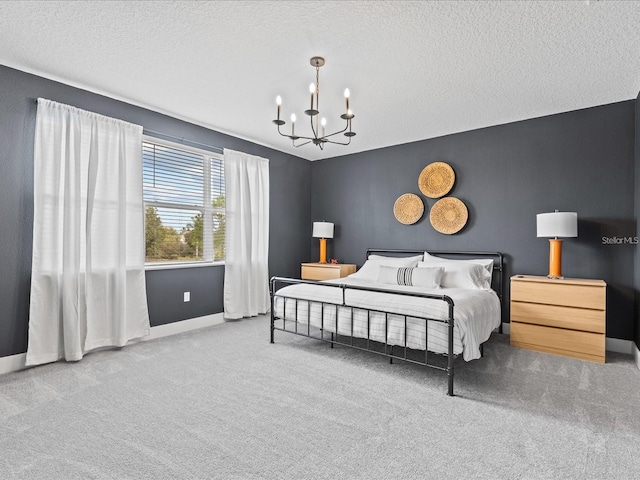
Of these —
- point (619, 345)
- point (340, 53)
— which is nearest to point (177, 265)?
point (340, 53)

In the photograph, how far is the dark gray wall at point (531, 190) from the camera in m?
3.59

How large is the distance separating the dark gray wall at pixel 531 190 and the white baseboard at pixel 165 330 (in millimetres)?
2473

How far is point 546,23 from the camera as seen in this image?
2.31 metres

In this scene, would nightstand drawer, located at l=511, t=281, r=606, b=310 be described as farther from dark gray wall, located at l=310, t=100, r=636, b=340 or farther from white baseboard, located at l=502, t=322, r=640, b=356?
white baseboard, located at l=502, t=322, r=640, b=356

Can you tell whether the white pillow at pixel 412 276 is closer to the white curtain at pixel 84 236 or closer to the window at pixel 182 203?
the window at pixel 182 203

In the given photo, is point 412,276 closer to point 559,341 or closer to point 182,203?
point 559,341

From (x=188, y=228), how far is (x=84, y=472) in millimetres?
3089

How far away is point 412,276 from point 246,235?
235cm

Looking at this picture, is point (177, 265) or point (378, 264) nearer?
point (177, 265)

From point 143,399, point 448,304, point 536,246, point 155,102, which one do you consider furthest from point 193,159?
point 536,246

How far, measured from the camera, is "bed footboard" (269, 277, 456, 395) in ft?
8.77

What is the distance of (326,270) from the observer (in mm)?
5270

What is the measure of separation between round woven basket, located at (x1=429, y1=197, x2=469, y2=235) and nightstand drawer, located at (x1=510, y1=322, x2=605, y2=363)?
1.42 metres

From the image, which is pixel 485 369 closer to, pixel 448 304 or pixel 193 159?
pixel 448 304
